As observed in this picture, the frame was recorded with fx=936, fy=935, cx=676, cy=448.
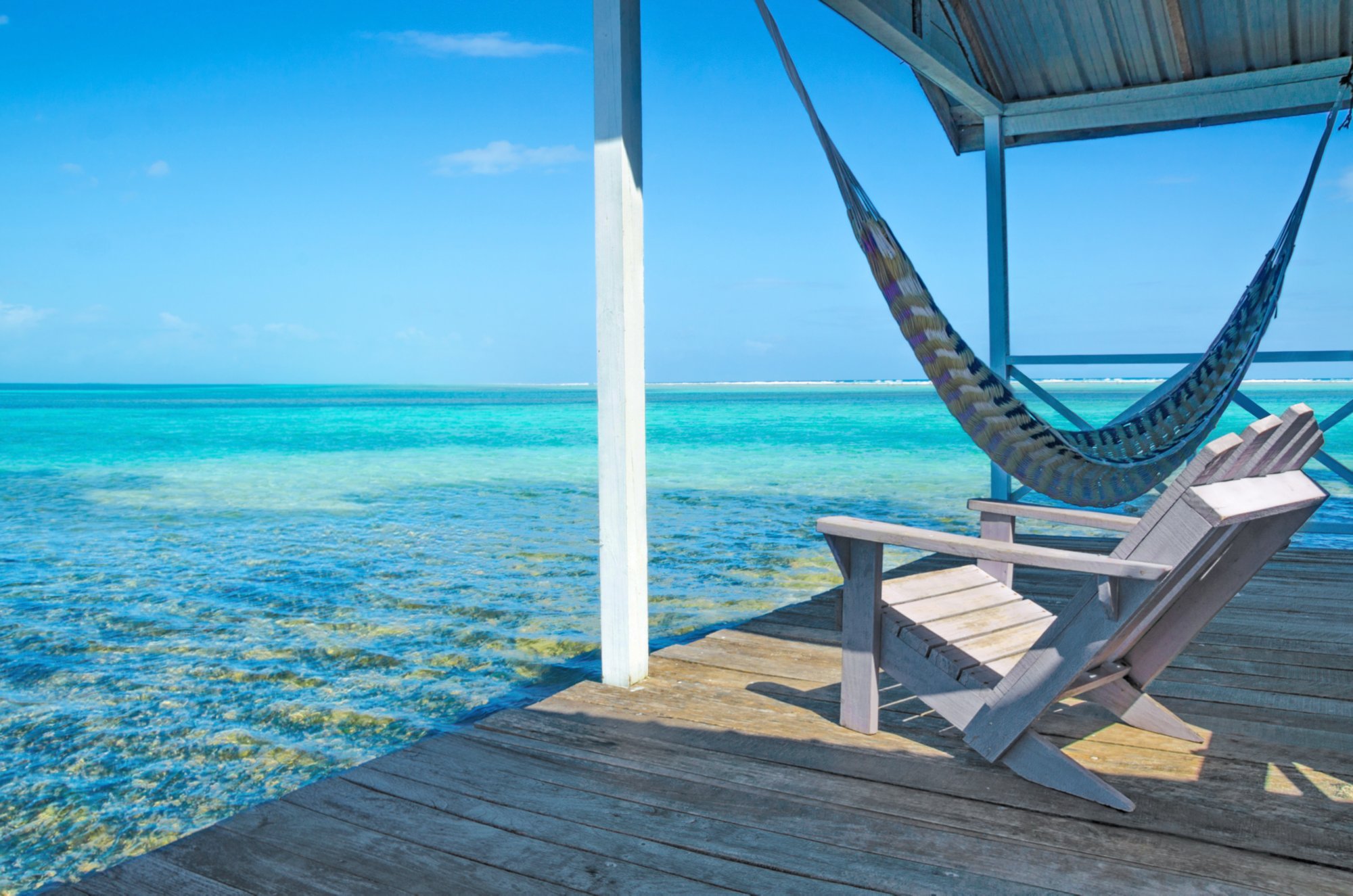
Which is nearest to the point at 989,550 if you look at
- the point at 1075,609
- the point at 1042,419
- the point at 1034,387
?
the point at 1075,609

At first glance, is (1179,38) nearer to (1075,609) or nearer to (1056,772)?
(1075,609)

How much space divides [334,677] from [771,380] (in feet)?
245

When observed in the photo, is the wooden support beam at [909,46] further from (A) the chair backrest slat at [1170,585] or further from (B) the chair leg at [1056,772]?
(B) the chair leg at [1056,772]

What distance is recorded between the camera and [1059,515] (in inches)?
97.8

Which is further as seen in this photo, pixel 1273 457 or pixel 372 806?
pixel 372 806

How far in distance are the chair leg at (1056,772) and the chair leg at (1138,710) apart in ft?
0.75

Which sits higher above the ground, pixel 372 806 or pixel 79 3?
pixel 79 3

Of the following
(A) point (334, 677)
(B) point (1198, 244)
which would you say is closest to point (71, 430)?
(A) point (334, 677)

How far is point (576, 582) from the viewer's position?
553 centimetres

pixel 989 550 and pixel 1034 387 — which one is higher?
pixel 1034 387

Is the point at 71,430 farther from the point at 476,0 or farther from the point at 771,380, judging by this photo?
the point at 771,380

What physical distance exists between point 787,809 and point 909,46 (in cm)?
279

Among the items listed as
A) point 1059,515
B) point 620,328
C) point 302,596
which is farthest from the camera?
point 302,596

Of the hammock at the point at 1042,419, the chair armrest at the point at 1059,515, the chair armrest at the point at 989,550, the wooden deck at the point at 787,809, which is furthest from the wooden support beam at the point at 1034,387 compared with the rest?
the chair armrest at the point at 989,550
